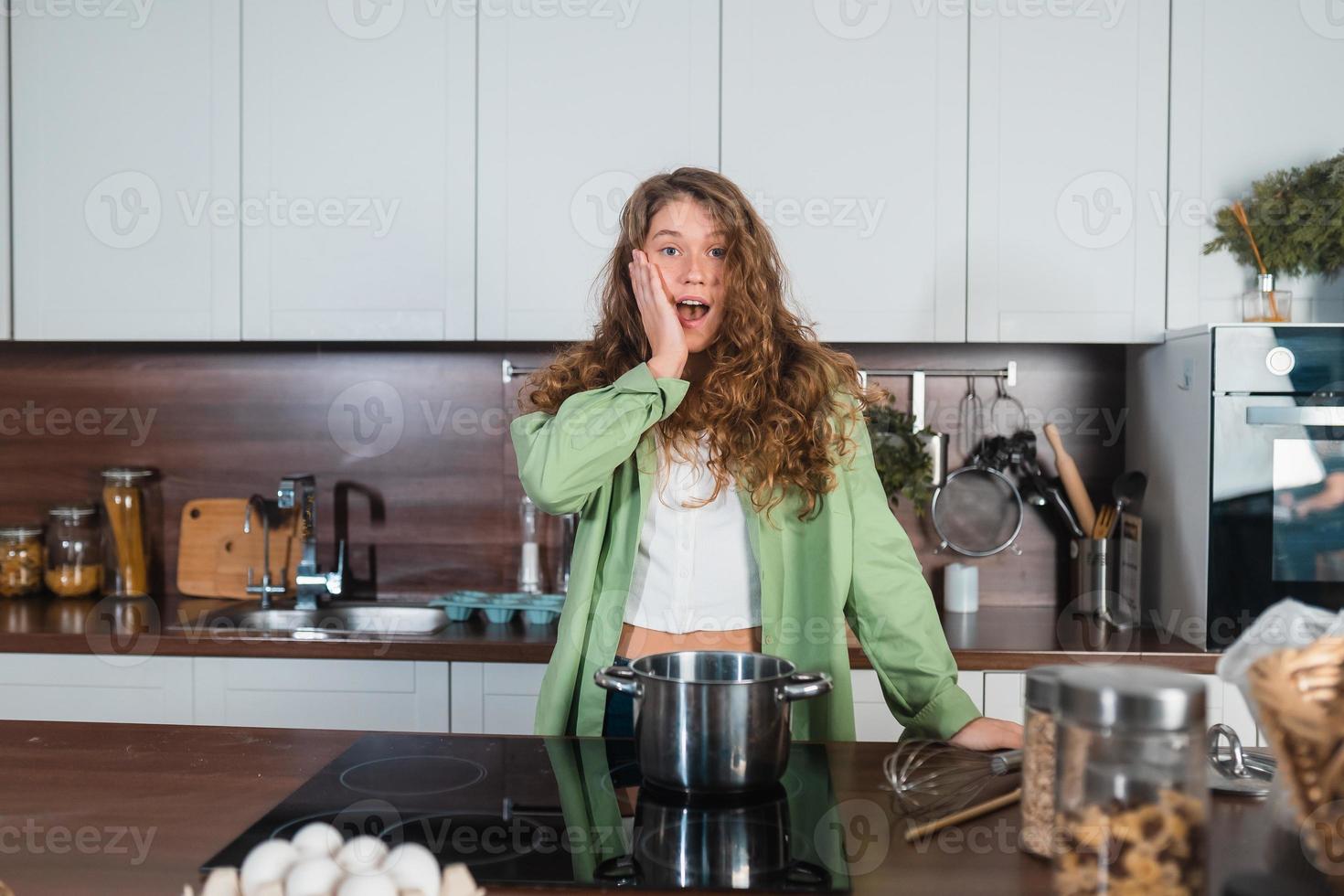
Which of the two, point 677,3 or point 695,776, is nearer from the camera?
point 695,776

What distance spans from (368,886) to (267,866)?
0.07 m

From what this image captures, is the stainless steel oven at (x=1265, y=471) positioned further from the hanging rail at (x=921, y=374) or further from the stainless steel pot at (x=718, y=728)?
the stainless steel pot at (x=718, y=728)

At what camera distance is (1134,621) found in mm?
2332

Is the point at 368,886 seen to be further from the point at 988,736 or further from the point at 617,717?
the point at 617,717

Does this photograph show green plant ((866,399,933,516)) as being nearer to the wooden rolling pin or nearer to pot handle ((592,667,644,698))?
the wooden rolling pin

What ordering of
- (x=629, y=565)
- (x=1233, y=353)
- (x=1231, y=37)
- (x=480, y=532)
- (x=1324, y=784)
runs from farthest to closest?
(x=480, y=532)
(x=1231, y=37)
(x=1233, y=353)
(x=629, y=565)
(x=1324, y=784)

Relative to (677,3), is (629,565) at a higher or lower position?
lower

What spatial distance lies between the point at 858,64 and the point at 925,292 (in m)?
0.49

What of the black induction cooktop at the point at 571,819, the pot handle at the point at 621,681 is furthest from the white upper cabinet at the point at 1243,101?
the pot handle at the point at 621,681

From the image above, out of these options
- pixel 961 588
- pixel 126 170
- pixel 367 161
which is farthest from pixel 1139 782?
pixel 126 170

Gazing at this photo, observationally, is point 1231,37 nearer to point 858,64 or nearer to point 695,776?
point 858,64

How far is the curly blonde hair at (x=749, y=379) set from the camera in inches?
58.1

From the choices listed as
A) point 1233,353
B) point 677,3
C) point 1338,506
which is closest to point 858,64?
point 677,3

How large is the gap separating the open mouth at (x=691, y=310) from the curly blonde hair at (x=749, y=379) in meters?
0.03
